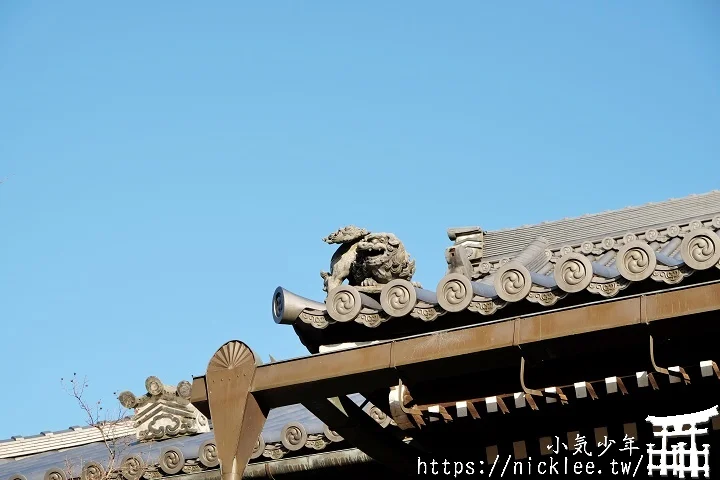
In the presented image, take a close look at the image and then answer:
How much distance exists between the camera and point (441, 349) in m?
8.21

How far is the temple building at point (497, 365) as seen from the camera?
309 inches

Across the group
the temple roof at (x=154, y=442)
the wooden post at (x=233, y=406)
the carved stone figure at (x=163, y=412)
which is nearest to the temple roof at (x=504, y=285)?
the wooden post at (x=233, y=406)

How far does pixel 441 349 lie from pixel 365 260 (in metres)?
1.99

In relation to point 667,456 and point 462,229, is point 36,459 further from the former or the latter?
point 667,456

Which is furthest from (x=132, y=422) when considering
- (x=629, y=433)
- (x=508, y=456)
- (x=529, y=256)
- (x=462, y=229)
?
(x=629, y=433)

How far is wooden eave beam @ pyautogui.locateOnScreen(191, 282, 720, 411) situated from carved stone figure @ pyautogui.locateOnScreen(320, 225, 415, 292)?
5.01 feet

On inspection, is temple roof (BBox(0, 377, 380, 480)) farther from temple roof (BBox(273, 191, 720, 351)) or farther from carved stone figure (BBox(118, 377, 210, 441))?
temple roof (BBox(273, 191, 720, 351))

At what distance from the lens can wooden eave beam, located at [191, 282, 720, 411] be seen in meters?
7.56

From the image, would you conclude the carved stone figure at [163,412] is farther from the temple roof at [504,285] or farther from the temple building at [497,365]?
the temple building at [497,365]

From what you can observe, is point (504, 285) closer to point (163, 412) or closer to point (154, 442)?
point (154, 442)

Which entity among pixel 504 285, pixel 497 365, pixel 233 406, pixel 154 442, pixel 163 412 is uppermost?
pixel 163 412

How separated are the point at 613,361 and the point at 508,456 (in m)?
1.34

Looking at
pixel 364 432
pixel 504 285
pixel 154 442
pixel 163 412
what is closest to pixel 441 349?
pixel 504 285

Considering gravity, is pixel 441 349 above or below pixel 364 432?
above
